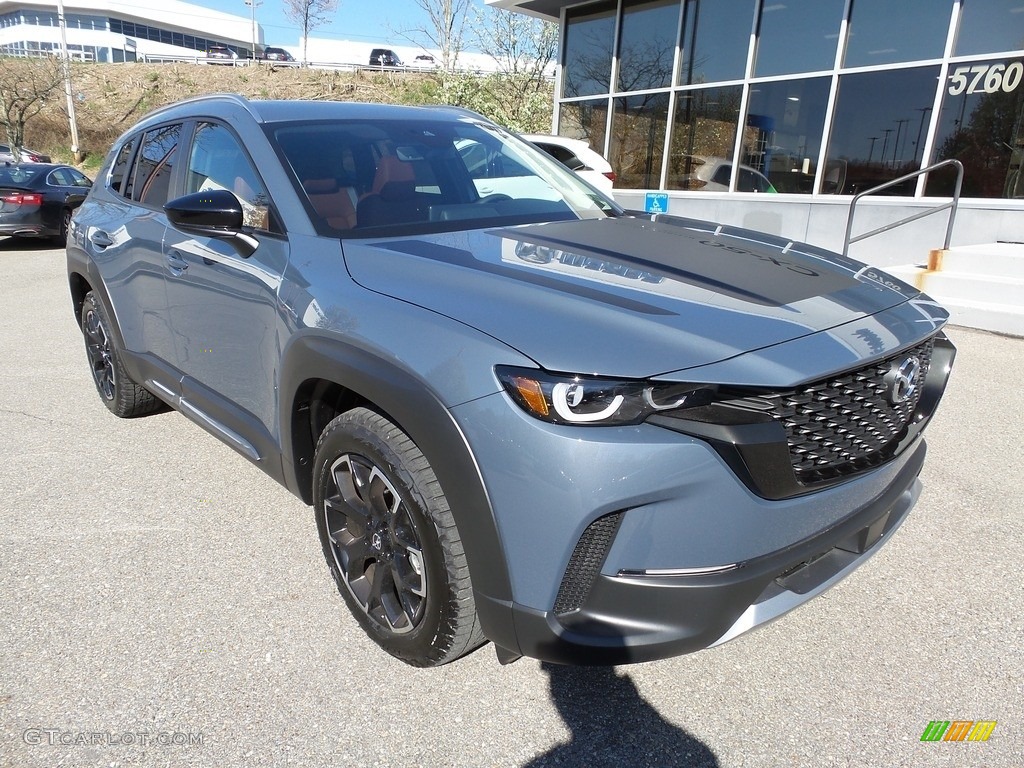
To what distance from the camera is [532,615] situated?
172 cm

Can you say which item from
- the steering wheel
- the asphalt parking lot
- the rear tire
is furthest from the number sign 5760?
the rear tire

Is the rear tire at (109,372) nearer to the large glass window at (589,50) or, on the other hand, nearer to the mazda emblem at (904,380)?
the mazda emblem at (904,380)

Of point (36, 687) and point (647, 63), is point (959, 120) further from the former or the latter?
point (36, 687)

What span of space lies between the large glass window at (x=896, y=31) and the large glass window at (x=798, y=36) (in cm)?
28

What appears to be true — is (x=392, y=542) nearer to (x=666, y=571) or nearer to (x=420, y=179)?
(x=666, y=571)

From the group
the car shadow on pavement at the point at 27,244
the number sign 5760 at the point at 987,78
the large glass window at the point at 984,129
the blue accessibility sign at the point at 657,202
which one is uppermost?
the number sign 5760 at the point at 987,78

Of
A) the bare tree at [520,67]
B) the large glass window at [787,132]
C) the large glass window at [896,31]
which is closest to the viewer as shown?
the large glass window at [896,31]

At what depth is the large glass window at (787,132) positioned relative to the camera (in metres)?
10.1

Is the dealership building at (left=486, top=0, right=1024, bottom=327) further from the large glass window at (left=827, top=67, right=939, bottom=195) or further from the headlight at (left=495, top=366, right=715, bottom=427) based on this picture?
the headlight at (left=495, top=366, right=715, bottom=427)

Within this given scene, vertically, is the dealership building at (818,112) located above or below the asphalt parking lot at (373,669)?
above

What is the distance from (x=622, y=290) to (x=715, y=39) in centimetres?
1116

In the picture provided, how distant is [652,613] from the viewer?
66.1 inches

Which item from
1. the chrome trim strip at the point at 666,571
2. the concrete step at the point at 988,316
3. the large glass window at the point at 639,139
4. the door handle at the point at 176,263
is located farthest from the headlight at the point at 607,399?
the large glass window at the point at 639,139

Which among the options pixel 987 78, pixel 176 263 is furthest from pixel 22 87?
pixel 176 263
